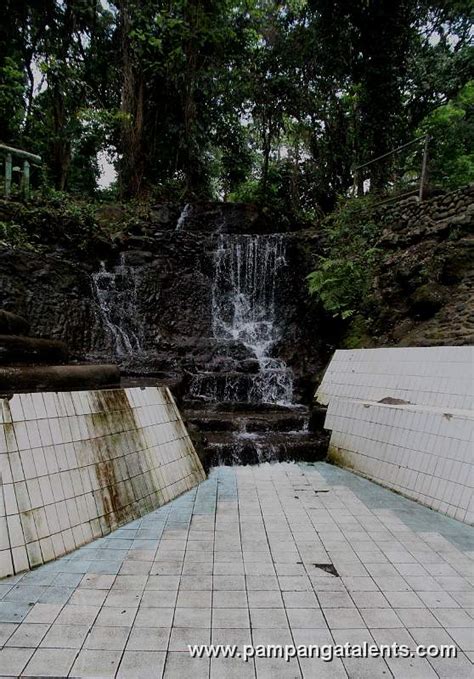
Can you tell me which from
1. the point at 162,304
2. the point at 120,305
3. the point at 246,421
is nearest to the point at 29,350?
the point at 246,421

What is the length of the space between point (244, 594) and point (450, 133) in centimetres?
1326

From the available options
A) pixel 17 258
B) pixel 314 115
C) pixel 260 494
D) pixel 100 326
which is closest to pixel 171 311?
pixel 100 326

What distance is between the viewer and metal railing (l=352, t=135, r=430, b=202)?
8.70m

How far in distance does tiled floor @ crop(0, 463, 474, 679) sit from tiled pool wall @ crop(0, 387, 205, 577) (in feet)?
0.47

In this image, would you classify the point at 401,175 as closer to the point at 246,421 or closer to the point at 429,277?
the point at 429,277

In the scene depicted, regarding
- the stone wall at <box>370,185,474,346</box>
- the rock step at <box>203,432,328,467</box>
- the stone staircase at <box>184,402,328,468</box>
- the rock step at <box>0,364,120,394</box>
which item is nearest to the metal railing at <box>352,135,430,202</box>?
the stone wall at <box>370,185,474,346</box>

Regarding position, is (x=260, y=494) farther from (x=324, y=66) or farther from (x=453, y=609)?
(x=324, y=66)

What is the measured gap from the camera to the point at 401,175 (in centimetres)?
1395

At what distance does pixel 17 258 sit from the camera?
776cm

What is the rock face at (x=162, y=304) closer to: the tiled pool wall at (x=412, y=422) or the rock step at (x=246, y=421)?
the rock step at (x=246, y=421)

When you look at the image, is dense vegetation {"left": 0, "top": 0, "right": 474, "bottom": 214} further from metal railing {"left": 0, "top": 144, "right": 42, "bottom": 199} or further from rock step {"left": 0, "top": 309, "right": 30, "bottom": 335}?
rock step {"left": 0, "top": 309, "right": 30, "bottom": 335}

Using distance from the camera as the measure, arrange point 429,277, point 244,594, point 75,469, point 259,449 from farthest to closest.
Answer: point 429,277, point 259,449, point 75,469, point 244,594

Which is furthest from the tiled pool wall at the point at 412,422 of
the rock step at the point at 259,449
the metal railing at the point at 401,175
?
the metal railing at the point at 401,175

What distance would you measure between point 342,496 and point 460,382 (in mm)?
1813
